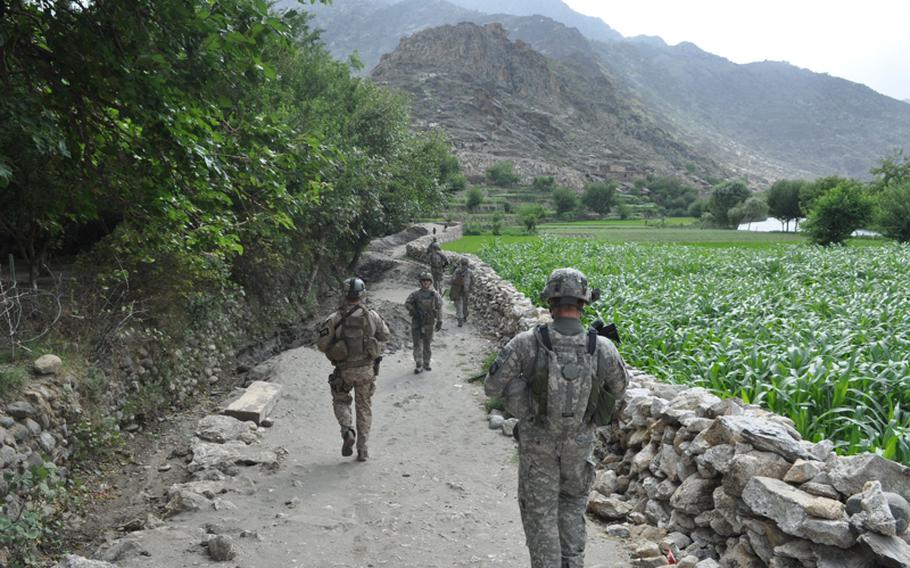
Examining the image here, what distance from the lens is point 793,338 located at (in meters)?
7.00

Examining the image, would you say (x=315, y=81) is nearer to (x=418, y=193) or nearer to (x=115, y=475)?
(x=418, y=193)

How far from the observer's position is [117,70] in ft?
16.3

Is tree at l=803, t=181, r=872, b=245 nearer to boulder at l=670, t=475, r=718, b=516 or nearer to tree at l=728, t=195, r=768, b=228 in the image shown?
boulder at l=670, t=475, r=718, b=516

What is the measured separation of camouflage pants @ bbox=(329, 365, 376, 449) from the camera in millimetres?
6984

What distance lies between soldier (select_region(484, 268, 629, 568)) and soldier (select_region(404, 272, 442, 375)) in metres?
7.43

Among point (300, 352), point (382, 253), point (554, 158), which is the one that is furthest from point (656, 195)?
point (300, 352)

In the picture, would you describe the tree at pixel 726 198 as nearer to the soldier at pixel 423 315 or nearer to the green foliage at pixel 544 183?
the green foliage at pixel 544 183

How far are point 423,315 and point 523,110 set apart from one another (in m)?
146

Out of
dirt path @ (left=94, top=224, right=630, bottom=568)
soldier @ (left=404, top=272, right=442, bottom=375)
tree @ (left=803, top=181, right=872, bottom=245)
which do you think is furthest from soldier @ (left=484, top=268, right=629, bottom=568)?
tree @ (left=803, top=181, right=872, bottom=245)

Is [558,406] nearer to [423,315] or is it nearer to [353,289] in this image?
[353,289]

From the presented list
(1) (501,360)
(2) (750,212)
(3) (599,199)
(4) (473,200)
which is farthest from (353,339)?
(3) (599,199)

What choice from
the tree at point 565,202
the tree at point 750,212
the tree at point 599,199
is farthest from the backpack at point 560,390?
the tree at point 599,199

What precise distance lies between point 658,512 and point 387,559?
2448 millimetres

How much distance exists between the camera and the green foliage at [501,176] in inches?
3893
